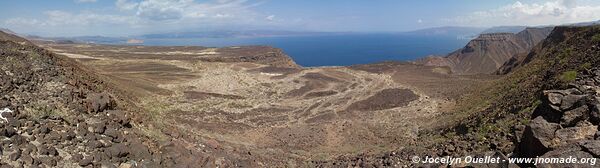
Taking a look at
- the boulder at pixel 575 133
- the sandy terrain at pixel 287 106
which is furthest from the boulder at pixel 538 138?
the sandy terrain at pixel 287 106

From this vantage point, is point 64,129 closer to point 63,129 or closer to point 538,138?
point 63,129

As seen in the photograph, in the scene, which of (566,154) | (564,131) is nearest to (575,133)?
(564,131)

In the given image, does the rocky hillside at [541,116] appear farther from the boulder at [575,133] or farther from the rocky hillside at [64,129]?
the rocky hillside at [64,129]

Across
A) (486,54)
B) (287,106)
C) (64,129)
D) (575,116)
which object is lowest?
(486,54)

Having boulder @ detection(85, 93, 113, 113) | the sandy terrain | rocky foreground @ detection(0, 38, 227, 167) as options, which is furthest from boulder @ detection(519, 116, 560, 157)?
boulder @ detection(85, 93, 113, 113)

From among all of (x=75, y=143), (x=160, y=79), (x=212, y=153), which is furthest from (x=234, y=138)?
(x=160, y=79)

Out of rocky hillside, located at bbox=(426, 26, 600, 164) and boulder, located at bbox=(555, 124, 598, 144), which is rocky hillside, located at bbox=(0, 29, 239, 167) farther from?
boulder, located at bbox=(555, 124, 598, 144)
